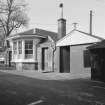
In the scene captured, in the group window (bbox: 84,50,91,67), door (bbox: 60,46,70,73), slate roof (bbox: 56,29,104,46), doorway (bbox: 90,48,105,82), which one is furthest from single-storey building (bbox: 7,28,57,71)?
doorway (bbox: 90,48,105,82)

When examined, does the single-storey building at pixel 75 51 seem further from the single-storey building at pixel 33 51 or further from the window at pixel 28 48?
the window at pixel 28 48

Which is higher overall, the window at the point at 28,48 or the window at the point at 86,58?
the window at the point at 28,48

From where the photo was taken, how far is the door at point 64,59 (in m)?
17.2

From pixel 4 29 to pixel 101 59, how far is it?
88.8 ft

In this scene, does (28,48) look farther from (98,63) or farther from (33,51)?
(98,63)

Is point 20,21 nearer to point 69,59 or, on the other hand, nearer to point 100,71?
point 69,59

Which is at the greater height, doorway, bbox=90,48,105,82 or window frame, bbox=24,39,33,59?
window frame, bbox=24,39,33,59

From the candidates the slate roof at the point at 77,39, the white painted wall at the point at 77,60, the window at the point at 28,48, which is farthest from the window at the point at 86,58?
the window at the point at 28,48

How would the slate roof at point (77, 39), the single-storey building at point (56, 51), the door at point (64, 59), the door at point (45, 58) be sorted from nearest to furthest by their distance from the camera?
the slate roof at point (77, 39), the single-storey building at point (56, 51), the door at point (64, 59), the door at point (45, 58)

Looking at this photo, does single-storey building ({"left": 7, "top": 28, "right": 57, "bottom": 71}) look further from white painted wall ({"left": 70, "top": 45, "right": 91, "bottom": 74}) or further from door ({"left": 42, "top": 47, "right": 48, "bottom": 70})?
white painted wall ({"left": 70, "top": 45, "right": 91, "bottom": 74})

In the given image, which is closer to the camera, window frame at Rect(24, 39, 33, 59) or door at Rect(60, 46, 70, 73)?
door at Rect(60, 46, 70, 73)

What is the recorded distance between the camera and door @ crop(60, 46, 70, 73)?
17.2 meters

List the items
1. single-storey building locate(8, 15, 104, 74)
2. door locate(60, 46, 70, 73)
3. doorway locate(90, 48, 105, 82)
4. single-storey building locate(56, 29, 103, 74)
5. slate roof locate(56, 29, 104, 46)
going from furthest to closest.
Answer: door locate(60, 46, 70, 73), single-storey building locate(8, 15, 104, 74), single-storey building locate(56, 29, 103, 74), slate roof locate(56, 29, 104, 46), doorway locate(90, 48, 105, 82)

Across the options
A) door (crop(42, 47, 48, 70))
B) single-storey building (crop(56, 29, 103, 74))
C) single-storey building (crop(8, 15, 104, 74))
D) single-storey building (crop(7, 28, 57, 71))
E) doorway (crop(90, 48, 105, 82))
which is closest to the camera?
doorway (crop(90, 48, 105, 82))
